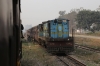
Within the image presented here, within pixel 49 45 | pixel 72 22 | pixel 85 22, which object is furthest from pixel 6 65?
pixel 72 22

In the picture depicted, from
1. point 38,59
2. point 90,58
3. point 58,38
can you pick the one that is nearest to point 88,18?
point 58,38

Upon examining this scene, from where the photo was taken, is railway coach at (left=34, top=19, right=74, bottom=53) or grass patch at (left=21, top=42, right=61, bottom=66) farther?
railway coach at (left=34, top=19, right=74, bottom=53)

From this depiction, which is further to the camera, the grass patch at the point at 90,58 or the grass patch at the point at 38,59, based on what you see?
the grass patch at the point at 90,58

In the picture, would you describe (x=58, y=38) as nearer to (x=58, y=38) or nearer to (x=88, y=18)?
(x=58, y=38)

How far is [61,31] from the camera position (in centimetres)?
1891

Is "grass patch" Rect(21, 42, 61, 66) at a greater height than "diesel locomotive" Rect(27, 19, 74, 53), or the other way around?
"diesel locomotive" Rect(27, 19, 74, 53)

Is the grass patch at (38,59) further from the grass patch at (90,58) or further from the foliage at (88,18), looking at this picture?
the foliage at (88,18)

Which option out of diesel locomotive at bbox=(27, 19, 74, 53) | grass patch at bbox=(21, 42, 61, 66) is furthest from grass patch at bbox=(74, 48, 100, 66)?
grass patch at bbox=(21, 42, 61, 66)

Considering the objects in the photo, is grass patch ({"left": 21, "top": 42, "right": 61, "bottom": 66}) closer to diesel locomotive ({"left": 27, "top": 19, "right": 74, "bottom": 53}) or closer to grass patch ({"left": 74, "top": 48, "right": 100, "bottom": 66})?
diesel locomotive ({"left": 27, "top": 19, "right": 74, "bottom": 53})

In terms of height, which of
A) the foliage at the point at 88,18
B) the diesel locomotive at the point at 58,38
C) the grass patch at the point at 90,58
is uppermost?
the foliage at the point at 88,18

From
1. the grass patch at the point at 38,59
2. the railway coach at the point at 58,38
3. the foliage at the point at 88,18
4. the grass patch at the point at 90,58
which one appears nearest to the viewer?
the grass patch at the point at 38,59

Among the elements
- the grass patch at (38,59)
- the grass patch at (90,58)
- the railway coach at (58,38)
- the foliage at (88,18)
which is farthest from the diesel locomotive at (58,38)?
the foliage at (88,18)

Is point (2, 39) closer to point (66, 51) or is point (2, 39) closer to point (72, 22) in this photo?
point (66, 51)

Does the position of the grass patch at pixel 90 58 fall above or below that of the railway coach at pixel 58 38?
below
